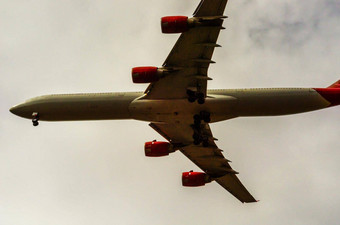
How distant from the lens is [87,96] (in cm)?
5016

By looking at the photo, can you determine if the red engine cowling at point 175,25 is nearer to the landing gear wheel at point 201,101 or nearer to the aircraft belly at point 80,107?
the landing gear wheel at point 201,101

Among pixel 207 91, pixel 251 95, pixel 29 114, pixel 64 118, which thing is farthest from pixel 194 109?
pixel 29 114

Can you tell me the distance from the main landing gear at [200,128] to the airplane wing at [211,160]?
9.66ft

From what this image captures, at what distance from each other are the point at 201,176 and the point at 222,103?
11349 millimetres

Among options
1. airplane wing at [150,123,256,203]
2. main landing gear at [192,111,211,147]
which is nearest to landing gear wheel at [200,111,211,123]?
main landing gear at [192,111,211,147]

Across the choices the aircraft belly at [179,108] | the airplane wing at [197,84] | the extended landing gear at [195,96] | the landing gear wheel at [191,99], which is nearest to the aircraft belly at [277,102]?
the aircraft belly at [179,108]

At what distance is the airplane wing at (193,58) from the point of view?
4047 cm

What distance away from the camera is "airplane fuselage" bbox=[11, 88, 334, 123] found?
152 ft

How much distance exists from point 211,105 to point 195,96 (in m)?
1.75

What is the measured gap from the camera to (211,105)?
4641 centimetres

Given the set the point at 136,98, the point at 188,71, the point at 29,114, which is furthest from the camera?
the point at 29,114

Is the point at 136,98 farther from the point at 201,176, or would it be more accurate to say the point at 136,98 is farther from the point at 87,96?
the point at 201,176

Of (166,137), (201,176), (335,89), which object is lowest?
(201,176)

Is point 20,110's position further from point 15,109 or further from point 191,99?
point 191,99
